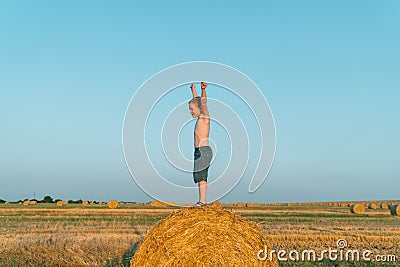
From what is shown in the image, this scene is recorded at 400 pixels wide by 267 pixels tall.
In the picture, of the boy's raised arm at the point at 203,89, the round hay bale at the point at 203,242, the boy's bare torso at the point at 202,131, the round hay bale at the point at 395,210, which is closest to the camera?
the round hay bale at the point at 203,242

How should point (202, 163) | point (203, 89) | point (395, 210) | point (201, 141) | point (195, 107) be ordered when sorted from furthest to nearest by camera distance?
point (395, 210) < point (203, 89) < point (195, 107) < point (201, 141) < point (202, 163)

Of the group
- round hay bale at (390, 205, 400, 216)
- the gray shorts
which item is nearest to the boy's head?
the gray shorts

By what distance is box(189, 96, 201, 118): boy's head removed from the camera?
773 centimetres

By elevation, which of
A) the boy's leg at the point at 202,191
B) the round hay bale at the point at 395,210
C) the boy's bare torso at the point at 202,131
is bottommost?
the boy's leg at the point at 202,191

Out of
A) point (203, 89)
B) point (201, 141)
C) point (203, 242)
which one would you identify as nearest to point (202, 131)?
point (201, 141)

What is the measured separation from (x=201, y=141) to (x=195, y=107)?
56cm

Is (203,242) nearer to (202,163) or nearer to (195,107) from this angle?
(202,163)

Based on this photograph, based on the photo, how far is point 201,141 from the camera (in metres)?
7.54

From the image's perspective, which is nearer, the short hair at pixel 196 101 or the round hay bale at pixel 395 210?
the short hair at pixel 196 101

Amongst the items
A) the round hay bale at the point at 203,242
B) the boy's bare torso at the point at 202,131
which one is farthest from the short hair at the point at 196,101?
the round hay bale at the point at 203,242

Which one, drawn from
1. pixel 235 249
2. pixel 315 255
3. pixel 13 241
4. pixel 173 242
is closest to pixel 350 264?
pixel 315 255

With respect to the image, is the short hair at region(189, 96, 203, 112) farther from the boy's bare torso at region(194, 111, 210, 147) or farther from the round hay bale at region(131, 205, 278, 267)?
the round hay bale at region(131, 205, 278, 267)

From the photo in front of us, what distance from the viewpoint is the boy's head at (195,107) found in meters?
7.73

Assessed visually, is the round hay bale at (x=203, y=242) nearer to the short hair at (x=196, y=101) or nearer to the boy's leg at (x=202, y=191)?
the boy's leg at (x=202, y=191)
